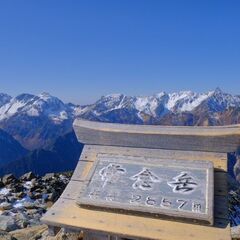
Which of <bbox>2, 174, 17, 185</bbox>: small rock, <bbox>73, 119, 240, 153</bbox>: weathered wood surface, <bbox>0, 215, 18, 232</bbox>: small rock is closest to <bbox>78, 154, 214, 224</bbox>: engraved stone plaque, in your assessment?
<bbox>73, 119, 240, 153</bbox>: weathered wood surface

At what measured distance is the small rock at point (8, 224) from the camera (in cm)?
1917

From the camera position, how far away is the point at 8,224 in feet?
64.2

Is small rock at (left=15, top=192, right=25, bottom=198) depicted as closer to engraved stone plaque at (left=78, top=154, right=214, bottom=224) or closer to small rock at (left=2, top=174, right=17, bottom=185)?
small rock at (left=2, top=174, right=17, bottom=185)

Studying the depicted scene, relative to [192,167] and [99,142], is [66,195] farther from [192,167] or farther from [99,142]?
[192,167]

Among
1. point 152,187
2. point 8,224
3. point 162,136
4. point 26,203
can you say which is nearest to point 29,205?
point 26,203

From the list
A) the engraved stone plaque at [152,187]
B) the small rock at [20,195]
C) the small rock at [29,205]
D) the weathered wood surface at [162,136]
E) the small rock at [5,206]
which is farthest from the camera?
Answer: the small rock at [20,195]

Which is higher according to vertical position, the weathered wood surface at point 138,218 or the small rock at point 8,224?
the small rock at point 8,224

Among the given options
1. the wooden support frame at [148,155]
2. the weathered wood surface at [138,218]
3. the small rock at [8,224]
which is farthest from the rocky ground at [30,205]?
the wooden support frame at [148,155]

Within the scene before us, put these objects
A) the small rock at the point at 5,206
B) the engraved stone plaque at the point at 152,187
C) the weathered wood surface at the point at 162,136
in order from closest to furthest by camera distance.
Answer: the engraved stone plaque at the point at 152,187, the weathered wood surface at the point at 162,136, the small rock at the point at 5,206

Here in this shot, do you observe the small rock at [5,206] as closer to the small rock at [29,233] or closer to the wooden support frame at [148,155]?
the small rock at [29,233]

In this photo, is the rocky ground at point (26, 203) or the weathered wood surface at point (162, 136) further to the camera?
the rocky ground at point (26, 203)

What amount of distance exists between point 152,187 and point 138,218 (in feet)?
2.51

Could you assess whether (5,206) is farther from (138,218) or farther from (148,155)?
(138,218)

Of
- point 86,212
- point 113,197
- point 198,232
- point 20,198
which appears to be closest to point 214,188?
point 198,232
